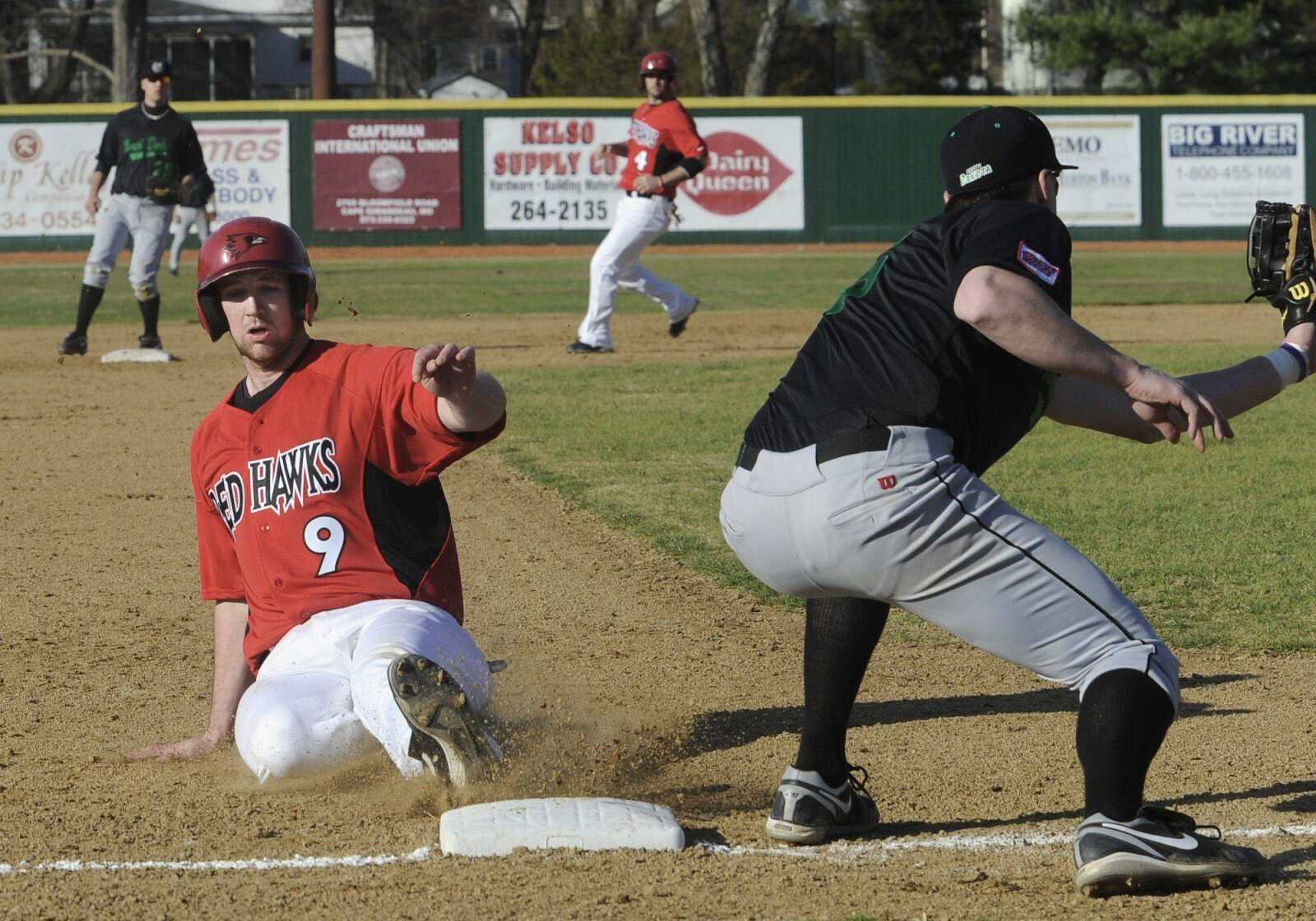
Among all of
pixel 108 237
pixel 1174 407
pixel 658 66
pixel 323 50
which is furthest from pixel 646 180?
pixel 323 50

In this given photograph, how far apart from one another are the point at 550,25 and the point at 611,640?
54.9 metres

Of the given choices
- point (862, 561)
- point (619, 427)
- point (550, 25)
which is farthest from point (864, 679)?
point (550, 25)

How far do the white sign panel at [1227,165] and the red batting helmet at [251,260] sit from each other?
983 inches

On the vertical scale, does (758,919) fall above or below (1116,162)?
below

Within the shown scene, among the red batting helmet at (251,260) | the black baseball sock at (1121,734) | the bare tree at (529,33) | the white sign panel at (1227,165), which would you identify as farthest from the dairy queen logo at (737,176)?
the black baseball sock at (1121,734)

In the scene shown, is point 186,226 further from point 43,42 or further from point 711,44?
point 43,42

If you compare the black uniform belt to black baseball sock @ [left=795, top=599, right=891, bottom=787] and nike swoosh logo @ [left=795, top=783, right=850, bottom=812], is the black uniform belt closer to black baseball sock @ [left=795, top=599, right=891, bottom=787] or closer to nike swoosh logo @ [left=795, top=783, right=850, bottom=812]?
black baseball sock @ [left=795, top=599, right=891, bottom=787]

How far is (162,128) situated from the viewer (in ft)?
40.5

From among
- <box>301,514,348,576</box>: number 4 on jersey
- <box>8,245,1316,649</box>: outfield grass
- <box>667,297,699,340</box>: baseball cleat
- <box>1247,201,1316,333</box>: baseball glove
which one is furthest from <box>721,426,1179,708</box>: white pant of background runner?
<box>667,297,699,340</box>: baseball cleat

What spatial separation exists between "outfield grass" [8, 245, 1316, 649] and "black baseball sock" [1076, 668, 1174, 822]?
2.32 m

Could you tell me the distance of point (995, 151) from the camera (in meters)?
3.24

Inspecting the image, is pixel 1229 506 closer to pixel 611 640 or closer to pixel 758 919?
pixel 611 640

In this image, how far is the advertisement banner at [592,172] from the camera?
26.6 meters

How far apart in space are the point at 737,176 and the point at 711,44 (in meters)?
Result: 10.2
